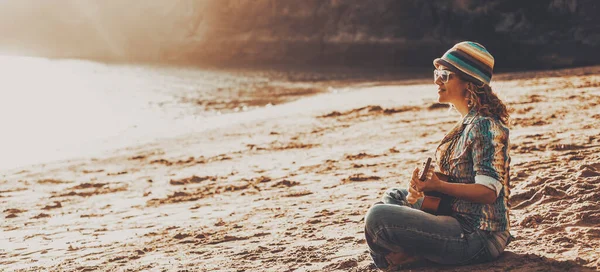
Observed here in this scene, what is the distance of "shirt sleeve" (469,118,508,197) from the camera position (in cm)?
316

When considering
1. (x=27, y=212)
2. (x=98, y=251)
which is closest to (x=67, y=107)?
(x=27, y=212)

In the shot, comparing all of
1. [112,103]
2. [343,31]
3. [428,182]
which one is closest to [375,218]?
[428,182]

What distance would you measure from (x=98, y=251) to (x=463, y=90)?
3249mm

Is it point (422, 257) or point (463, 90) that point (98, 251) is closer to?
point (422, 257)

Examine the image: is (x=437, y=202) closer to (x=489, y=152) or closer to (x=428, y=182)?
(x=428, y=182)

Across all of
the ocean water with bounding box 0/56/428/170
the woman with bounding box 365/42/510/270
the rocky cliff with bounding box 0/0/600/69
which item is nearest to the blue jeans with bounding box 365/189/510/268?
the woman with bounding box 365/42/510/270

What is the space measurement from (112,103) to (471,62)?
2331 cm

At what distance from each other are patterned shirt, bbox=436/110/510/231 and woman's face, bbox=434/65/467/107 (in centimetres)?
10

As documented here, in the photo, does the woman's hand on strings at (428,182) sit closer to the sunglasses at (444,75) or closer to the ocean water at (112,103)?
the sunglasses at (444,75)

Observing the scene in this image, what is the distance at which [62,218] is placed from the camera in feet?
22.0

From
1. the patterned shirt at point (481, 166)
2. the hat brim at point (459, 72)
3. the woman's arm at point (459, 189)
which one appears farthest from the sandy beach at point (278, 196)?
the hat brim at point (459, 72)

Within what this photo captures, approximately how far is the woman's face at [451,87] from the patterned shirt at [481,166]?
0.34 feet

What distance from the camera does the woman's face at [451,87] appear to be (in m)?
3.29

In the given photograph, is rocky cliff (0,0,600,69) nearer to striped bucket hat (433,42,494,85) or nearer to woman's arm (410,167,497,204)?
striped bucket hat (433,42,494,85)
